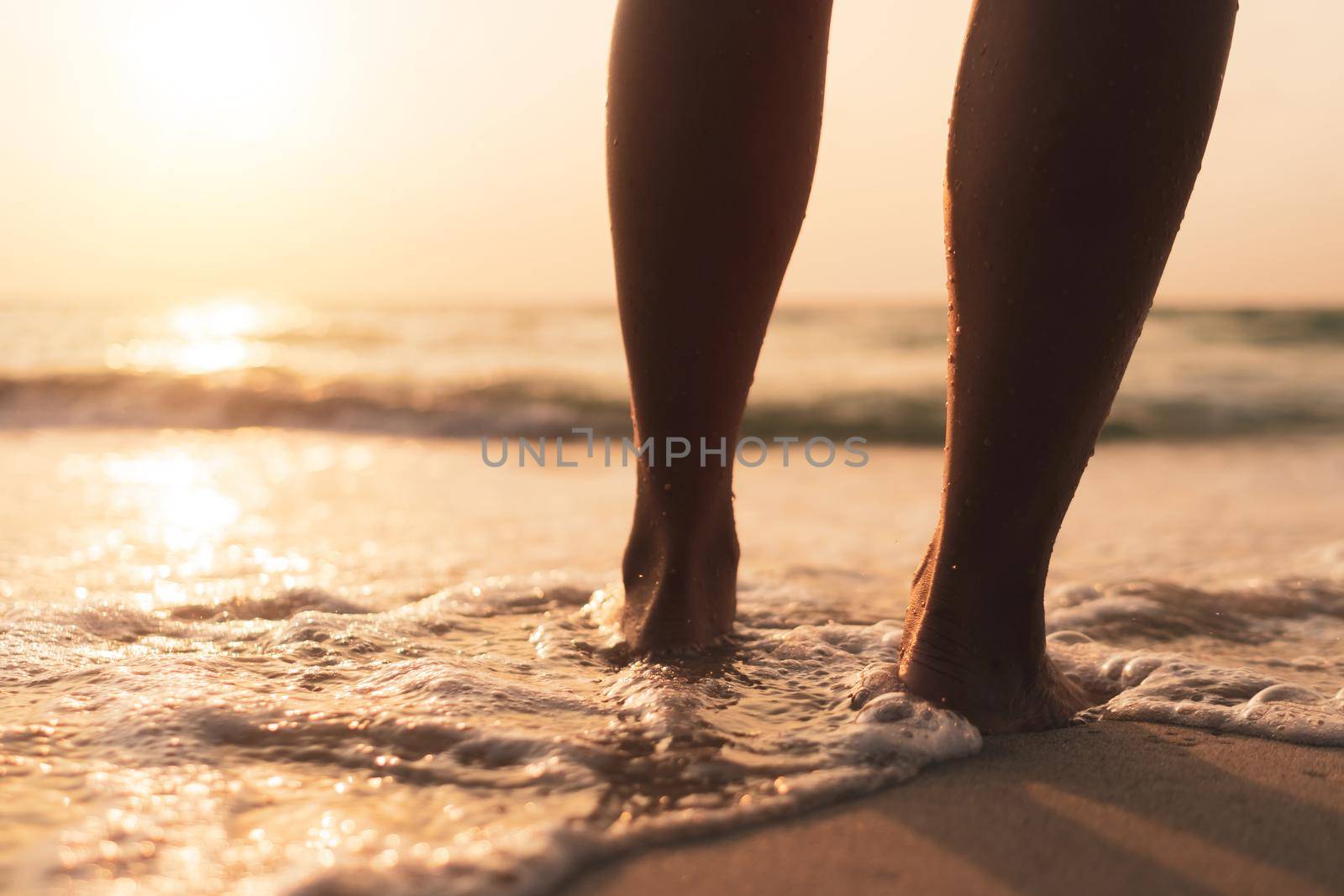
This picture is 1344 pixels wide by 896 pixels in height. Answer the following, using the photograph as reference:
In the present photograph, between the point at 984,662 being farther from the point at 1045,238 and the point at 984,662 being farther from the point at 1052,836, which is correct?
the point at 1045,238

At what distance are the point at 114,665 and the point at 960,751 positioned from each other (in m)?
0.85

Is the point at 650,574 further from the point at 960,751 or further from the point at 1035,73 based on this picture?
the point at 1035,73

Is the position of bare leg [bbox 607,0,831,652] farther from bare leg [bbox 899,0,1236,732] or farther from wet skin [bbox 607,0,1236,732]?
bare leg [bbox 899,0,1236,732]

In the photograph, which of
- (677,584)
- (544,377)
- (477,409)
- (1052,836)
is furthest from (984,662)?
(544,377)

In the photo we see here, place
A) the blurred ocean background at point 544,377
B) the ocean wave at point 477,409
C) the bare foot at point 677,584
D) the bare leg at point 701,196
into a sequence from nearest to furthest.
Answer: the bare leg at point 701,196, the bare foot at point 677,584, the ocean wave at point 477,409, the blurred ocean background at point 544,377

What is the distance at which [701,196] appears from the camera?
1134 mm

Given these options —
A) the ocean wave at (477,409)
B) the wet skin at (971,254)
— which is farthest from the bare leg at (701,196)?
the ocean wave at (477,409)

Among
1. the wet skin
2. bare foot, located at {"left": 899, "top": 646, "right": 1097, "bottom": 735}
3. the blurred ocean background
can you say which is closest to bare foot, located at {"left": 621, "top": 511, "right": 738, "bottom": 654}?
the wet skin

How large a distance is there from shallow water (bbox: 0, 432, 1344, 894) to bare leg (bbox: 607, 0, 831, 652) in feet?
0.84

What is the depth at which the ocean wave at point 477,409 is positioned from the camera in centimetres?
551

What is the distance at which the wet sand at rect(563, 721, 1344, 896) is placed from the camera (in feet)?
2.51

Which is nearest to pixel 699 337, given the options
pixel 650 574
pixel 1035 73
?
pixel 650 574

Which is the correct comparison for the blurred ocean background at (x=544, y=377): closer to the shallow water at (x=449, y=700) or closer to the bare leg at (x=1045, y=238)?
the shallow water at (x=449, y=700)

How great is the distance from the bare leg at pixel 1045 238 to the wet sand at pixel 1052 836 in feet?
0.42
